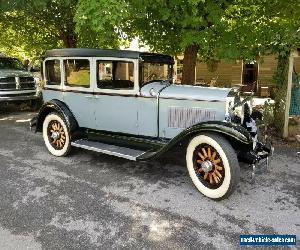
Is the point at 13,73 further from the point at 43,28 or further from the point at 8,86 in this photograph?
the point at 43,28

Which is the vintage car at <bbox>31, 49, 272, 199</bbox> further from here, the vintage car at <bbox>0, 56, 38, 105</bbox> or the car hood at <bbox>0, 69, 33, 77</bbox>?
the car hood at <bbox>0, 69, 33, 77</bbox>

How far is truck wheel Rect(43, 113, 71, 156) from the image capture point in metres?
6.02

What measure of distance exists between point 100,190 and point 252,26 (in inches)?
197

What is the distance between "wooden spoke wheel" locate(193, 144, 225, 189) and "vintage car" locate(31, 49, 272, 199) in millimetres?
13

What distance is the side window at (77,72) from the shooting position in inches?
227

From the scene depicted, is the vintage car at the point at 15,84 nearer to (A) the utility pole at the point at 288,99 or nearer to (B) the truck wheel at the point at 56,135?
(B) the truck wheel at the point at 56,135

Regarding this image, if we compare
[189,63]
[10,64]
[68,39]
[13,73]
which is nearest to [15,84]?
[13,73]

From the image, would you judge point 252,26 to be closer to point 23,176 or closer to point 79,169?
point 79,169

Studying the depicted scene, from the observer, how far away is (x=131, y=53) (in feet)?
17.2

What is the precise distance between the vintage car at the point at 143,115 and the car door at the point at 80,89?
0.02 meters

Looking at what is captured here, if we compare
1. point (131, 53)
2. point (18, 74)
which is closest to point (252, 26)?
point (131, 53)

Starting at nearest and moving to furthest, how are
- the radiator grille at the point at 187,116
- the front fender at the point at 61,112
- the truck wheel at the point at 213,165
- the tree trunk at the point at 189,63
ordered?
the truck wheel at the point at 213,165
the radiator grille at the point at 187,116
the front fender at the point at 61,112
the tree trunk at the point at 189,63

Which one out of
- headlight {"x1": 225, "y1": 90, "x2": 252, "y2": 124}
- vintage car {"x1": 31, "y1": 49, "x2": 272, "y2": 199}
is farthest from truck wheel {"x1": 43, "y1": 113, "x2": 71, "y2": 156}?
headlight {"x1": 225, "y1": 90, "x2": 252, "y2": 124}

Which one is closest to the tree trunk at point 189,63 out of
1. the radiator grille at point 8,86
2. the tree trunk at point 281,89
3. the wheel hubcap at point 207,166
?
the tree trunk at point 281,89
